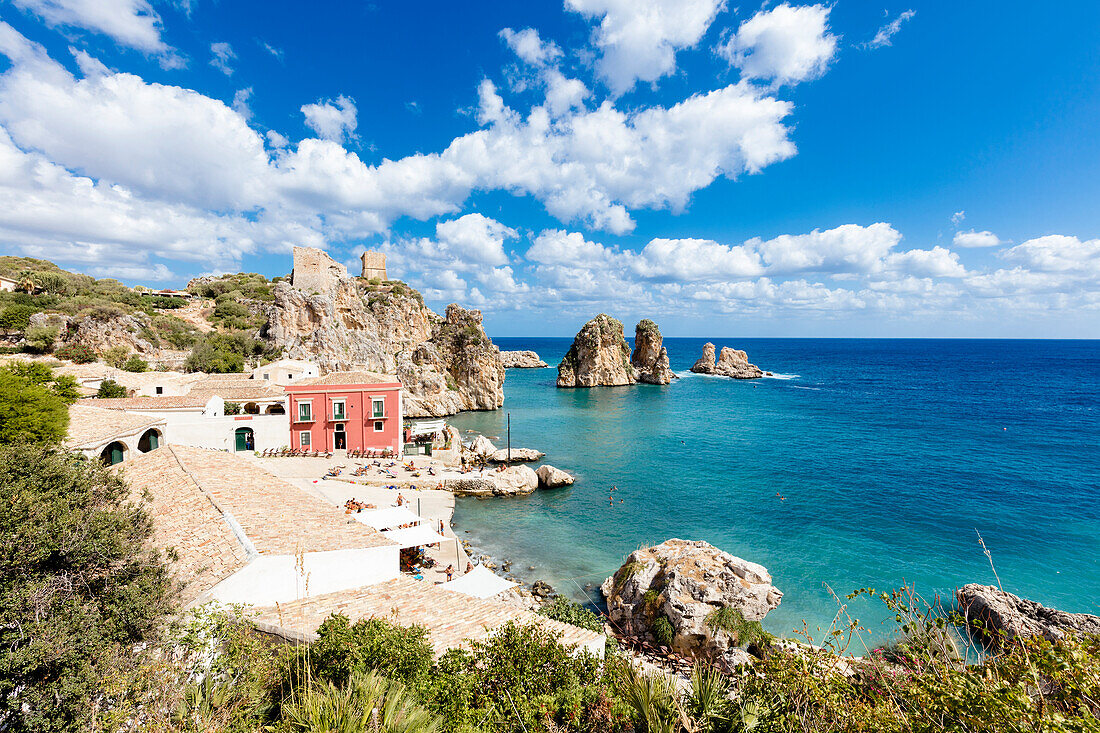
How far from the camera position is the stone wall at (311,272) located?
54.1 m

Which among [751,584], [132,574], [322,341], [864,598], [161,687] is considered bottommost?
[864,598]

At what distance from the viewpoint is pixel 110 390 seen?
22.8m

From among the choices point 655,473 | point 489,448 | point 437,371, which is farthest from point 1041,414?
point 437,371

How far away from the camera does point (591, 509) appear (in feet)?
76.2

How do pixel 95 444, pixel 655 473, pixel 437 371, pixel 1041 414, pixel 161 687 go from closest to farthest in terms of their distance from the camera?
pixel 161 687, pixel 95 444, pixel 655 473, pixel 1041 414, pixel 437 371

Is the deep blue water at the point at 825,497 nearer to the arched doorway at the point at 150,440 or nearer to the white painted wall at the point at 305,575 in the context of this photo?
the white painted wall at the point at 305,575

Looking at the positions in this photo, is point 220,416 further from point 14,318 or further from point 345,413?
point 14,318

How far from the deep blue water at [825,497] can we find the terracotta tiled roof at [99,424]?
1311 centimetres

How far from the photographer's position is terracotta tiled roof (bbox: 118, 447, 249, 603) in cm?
813

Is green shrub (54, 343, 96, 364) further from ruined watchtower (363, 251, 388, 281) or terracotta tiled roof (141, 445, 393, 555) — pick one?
ruined watchtower (363, 251, 388, 281)

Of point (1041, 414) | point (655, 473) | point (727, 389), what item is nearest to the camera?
point (655, 473)

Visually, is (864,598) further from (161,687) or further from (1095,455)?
(1095,455)

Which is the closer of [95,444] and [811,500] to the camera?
[95,444]

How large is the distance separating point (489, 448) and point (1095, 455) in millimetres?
41863
